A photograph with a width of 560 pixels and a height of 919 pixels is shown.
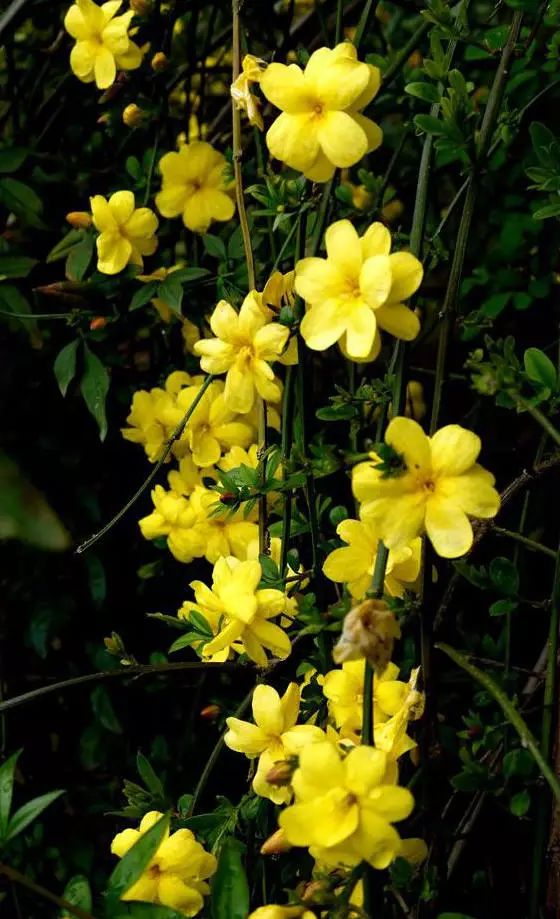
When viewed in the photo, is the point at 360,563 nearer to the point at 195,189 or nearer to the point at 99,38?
the point at 195,189

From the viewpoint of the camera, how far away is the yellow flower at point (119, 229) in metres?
1.30

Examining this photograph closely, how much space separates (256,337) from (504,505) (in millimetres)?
283

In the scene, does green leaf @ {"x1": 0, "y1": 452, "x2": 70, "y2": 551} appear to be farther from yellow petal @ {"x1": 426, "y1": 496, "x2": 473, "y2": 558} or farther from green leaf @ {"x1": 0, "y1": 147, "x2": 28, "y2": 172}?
yellow petal @ {"x1": 426, "y1": 496, "x2": 473, "y2": 558}

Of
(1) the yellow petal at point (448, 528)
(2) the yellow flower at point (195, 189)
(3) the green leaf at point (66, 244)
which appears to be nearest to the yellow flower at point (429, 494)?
(1) the yellow petal at point (448, 528)

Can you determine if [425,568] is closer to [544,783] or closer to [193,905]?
[544,783]

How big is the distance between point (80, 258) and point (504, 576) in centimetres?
71

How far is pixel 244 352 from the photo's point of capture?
102cm

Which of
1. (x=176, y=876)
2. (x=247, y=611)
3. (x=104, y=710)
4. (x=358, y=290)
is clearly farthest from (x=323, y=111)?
(x=104, y=710)

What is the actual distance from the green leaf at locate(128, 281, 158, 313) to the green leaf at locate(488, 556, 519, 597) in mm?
577

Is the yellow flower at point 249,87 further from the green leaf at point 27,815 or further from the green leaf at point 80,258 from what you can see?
the green leaf at point 27,815

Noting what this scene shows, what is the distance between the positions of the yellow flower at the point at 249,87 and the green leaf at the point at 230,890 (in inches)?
26.1

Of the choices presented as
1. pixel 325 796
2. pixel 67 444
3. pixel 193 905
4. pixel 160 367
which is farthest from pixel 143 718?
pixel 325 796

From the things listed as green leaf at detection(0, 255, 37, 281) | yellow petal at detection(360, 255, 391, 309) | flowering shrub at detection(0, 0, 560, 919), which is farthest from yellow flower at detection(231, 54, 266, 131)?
green leaf at detection(0, 255, 37, 281)

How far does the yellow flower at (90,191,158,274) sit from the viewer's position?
4.26ft
